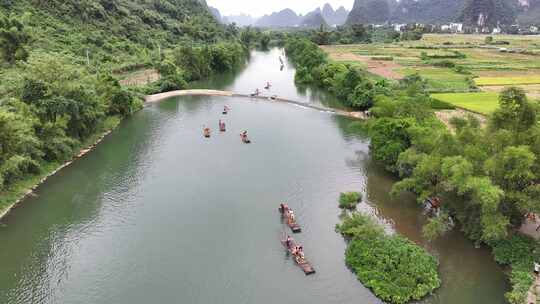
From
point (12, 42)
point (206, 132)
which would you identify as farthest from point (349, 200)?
point (12, 42)

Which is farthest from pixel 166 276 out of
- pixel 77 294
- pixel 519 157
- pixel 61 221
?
pixel 519 157

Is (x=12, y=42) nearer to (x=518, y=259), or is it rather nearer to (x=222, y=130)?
(x=222, y=130)

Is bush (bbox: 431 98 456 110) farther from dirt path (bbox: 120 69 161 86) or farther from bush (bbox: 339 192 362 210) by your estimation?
dirt path (bbox: 120 69 161 86)

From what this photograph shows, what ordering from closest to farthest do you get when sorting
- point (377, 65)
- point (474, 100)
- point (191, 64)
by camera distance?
point (474, 100) < point (191, 64) < point (377, 65)

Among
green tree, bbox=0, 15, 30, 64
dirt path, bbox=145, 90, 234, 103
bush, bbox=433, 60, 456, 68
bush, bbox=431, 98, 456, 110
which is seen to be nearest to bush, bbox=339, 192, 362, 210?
bush, bbox=431, 98, 456, 110

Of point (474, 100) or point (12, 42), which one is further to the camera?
point (474, 100)

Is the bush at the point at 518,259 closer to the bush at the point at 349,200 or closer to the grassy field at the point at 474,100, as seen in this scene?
the bush at the point at 349,200

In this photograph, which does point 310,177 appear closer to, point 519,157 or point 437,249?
point 437,249
